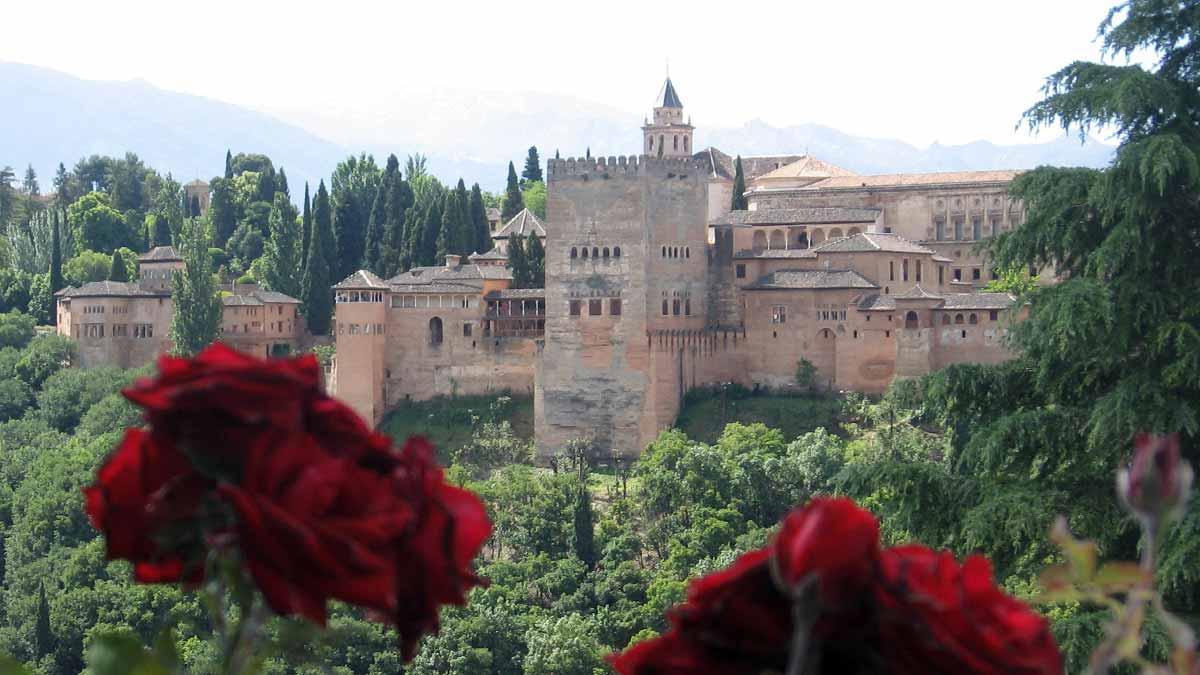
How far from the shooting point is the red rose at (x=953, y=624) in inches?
110

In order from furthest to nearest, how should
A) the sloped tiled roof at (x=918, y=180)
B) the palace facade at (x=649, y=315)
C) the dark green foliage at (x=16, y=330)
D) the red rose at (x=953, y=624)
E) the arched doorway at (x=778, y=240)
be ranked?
1. the dark green foliage at (x=16, y=330)
2. the sloped tiled roof at (x=918, y=180)
3. the arched doorway at (x=778, y=240)
4. the palace facade at (x=649, y=315)
5. the red rose at (x=953, y=624)

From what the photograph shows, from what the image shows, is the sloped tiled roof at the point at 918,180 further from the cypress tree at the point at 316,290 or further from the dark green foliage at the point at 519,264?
the cypress tree at the point at 316,290

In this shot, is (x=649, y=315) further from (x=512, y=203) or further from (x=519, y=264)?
(x=512, y=203)

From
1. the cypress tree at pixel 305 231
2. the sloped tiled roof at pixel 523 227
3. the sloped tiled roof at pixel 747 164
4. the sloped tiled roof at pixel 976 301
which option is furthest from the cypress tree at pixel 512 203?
the sloped tiled roof at pixel 976 301

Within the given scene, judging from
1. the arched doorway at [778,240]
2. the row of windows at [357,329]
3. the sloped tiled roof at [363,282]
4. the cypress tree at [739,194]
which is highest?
the cypress tree at [739,194]

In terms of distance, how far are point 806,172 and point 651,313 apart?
18084 millimetres

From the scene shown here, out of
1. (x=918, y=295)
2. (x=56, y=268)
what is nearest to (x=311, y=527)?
(x=918, y=295)

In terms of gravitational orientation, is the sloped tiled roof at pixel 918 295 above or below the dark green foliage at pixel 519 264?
below

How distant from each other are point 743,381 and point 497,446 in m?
6.49

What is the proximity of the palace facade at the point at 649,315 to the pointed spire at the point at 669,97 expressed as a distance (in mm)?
11789

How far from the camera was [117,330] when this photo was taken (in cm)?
5994

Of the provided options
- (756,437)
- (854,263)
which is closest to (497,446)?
(756,437)

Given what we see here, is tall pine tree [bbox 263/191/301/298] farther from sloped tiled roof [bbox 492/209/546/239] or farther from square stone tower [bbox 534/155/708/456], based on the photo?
square stone tower [bbox 534/155/708/456]

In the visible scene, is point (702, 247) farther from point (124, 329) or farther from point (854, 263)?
point (124, 329)
